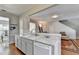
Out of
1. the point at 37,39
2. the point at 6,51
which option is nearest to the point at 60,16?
the point at 37,39

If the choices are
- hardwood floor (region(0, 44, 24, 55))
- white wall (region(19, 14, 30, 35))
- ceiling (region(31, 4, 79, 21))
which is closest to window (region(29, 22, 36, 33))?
white wall (region(19, 14, 30, 35))

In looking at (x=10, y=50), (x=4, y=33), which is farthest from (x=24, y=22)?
(x=10, y=50)

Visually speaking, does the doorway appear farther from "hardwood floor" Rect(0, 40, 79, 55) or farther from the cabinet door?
the cabinet door

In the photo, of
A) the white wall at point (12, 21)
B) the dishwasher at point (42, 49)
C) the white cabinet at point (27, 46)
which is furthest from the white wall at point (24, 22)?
the dishwasher at point (42, 49)

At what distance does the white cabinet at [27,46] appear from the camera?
152 cm

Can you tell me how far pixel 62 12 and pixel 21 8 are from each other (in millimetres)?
669

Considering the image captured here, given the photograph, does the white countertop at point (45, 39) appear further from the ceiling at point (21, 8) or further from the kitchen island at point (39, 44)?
the ceiling at point (21, 8)

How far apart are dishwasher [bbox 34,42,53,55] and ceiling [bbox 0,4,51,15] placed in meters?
0.57

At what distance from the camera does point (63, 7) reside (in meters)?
1.44

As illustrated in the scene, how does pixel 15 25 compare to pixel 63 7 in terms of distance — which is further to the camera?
pixel 15 25

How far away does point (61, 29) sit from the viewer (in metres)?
1.49

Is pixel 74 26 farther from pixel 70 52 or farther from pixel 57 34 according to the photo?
pixel 70 52
